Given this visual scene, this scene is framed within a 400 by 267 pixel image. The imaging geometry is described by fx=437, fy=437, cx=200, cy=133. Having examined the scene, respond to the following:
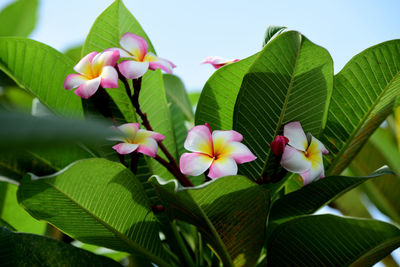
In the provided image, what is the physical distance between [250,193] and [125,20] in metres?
0.46

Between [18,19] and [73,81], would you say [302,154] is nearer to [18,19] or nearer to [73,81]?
[73,81]

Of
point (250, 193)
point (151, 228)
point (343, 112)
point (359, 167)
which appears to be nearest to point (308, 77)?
point (343, 112)

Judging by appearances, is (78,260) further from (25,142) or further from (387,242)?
(25,142)

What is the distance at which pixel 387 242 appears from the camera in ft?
2.16

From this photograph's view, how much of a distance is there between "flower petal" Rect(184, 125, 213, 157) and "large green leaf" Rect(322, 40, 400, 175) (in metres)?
0.27

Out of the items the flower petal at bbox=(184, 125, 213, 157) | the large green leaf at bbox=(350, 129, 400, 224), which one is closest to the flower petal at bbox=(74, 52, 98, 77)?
the flower petal at bbox=(184, 125, 213, 157)

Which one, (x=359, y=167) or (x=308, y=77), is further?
(x=359, y=167)

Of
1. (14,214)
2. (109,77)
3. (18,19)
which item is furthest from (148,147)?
(18,19)

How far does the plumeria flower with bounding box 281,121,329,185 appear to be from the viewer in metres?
0.67

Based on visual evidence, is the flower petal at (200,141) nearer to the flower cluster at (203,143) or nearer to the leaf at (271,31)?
the flower cluster at (203,143)

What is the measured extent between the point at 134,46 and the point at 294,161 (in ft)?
1.14

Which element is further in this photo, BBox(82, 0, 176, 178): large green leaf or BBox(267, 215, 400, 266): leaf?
BBox(82, 0, 176, 178): large green leaf

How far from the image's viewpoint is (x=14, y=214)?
1029 mm

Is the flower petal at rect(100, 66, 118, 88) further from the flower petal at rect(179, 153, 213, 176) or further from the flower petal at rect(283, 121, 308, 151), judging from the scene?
the flower petal at rect(283, 121, 308, 151)
